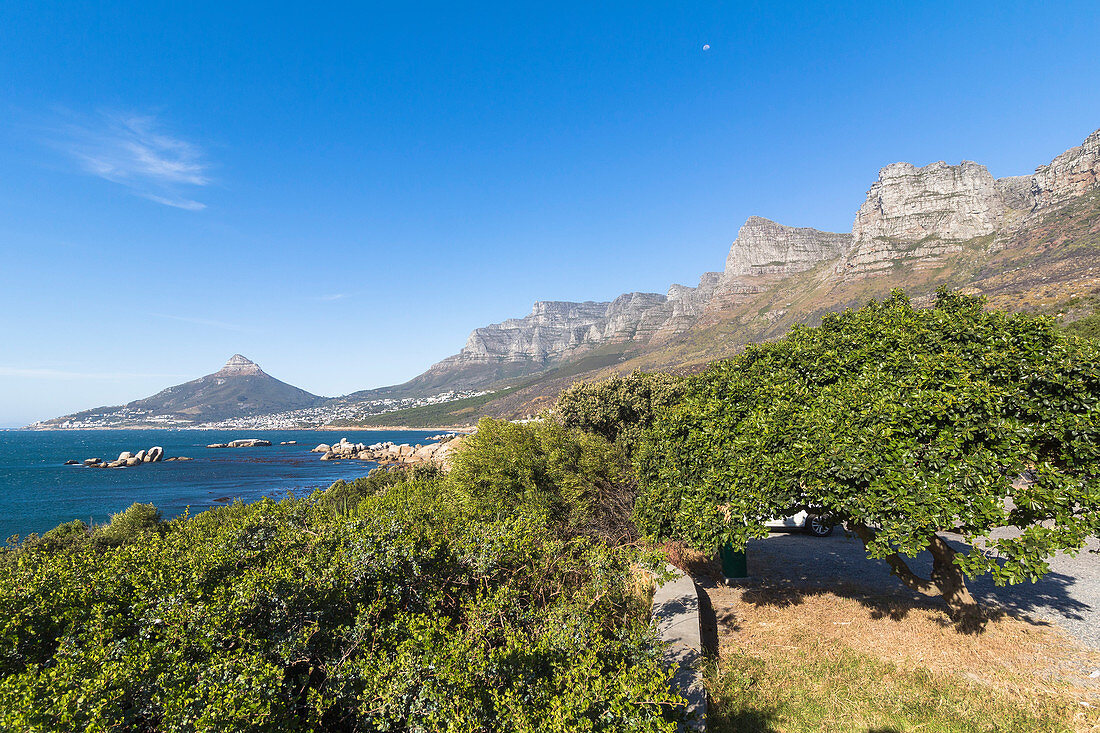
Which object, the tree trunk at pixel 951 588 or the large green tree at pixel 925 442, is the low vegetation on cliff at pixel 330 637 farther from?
the tree trunk at pixel 951 588

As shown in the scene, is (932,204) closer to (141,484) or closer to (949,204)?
(949,204)

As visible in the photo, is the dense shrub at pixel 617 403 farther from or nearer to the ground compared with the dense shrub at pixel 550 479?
farther from the ground

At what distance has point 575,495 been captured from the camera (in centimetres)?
1517

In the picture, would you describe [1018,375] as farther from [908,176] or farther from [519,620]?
[908,176]

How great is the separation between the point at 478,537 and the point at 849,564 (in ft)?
41.4

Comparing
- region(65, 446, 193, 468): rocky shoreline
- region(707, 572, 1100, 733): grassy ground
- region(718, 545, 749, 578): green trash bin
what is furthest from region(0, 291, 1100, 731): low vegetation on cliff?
region(65, 446, 193, 468): rocky shoreline

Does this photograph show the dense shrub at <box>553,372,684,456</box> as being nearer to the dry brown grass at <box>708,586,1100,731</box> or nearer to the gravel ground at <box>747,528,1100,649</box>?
the gravel ground at <box>747,528,1100,649</box>

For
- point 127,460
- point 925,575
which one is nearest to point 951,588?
point 925,575

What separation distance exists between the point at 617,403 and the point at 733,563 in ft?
44.6

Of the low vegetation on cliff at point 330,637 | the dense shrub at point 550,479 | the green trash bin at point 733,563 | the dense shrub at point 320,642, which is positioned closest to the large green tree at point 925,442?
the low vegetation on cliff at point 330,637

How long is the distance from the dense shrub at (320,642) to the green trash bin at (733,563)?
774 cm

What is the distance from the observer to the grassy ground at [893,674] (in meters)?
6.54

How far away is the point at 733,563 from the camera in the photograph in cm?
1242

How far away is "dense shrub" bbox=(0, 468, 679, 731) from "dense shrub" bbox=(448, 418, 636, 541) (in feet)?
28.7
